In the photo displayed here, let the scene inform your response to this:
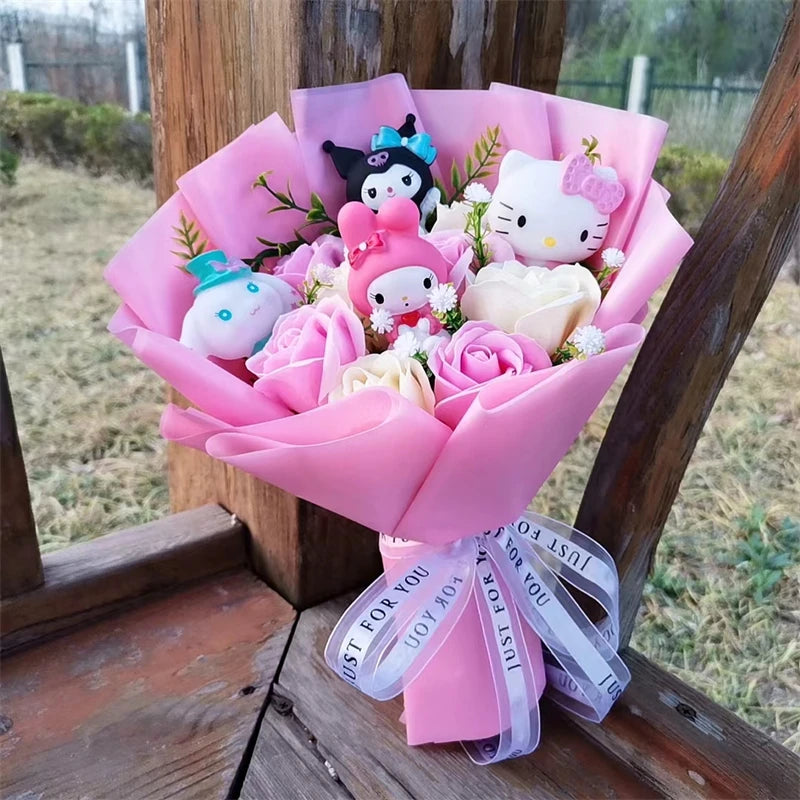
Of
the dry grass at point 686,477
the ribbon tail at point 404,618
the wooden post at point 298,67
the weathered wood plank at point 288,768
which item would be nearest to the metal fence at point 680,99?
the dry grass at point 686,477

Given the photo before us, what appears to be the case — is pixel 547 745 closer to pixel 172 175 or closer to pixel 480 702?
pixel 480 702

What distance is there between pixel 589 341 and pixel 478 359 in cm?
8

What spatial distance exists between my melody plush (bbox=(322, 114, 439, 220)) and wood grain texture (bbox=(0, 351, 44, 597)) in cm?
40

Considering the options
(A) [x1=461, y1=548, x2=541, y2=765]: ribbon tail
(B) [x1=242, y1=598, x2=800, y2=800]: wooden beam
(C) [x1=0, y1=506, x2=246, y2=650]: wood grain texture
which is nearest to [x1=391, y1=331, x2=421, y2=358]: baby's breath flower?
(A) [x1=461, y1=548, x2=541, y2=765]: ribbon tail

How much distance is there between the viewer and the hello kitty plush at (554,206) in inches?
24.9

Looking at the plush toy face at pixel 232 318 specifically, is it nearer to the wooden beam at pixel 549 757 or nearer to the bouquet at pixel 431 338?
the bouquet at pixel 431 338

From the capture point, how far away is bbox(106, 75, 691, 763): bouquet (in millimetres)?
561

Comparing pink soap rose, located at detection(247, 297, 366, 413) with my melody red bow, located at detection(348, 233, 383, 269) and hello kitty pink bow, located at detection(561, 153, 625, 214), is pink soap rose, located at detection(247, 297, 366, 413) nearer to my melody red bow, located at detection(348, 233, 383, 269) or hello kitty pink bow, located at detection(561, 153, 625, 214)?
my melody red bow, located at detection(348, 233, 383, 269)

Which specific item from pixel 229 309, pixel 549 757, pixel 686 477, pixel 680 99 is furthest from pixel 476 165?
pixel 680 99

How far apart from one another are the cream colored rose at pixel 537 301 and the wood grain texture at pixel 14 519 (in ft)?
1.62

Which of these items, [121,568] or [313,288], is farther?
[121,568]

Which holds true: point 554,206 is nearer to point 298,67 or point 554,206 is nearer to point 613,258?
point 613,258

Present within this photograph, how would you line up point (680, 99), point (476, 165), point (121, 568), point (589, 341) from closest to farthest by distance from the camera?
point (589, 341) → point (476, 165) → point (121, 568) → point (680, 99)

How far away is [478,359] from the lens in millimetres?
563
